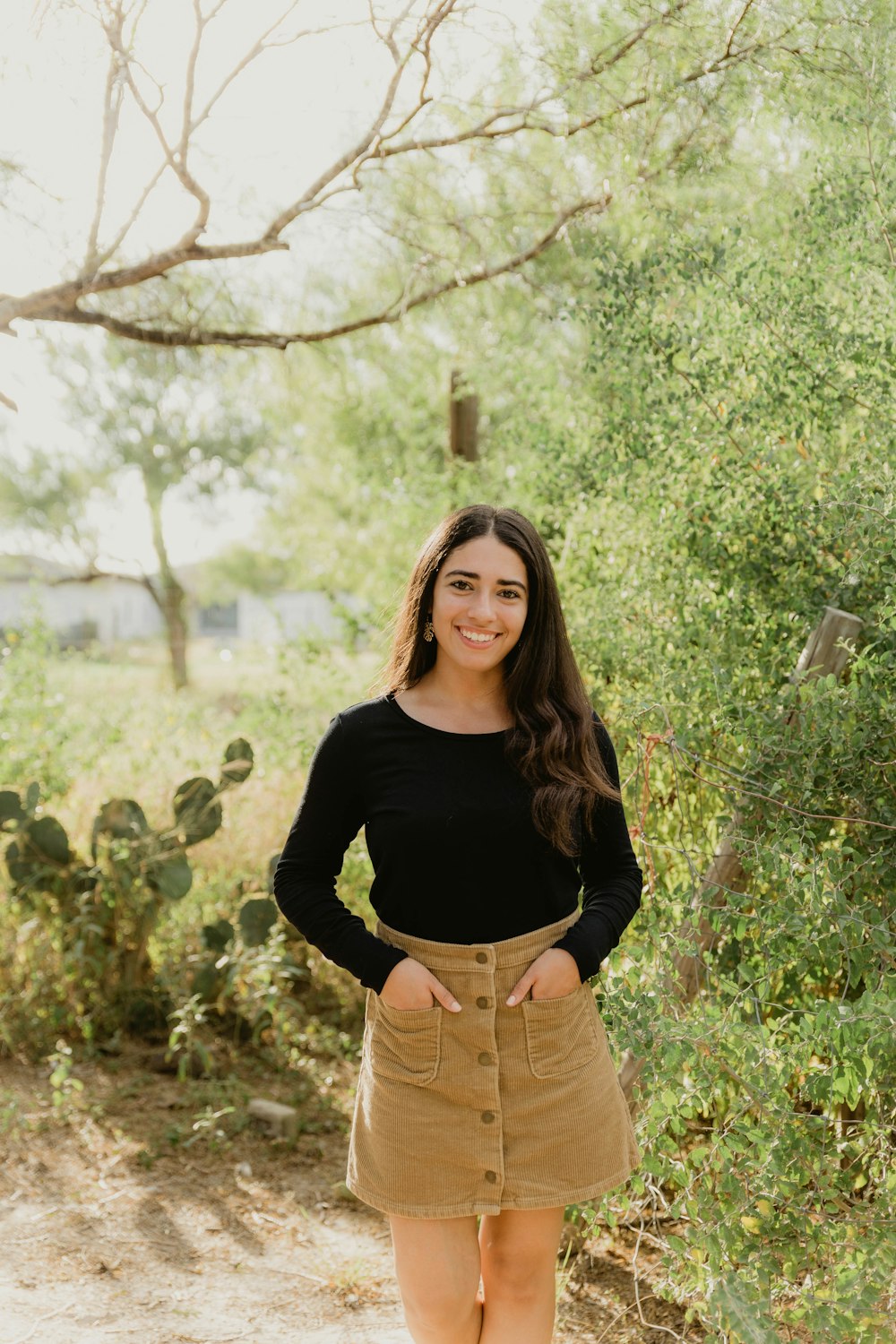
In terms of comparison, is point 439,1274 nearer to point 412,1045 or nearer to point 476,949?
point 412,1045

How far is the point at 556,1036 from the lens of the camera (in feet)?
6.39

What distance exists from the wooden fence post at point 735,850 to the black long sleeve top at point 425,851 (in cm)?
59

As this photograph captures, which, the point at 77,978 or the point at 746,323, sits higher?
the point at 746,323

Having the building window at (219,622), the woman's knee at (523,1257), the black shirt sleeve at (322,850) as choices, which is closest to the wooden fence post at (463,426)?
the black shirt sleeve at (322,850)

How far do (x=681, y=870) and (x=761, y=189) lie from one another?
199 centimetres

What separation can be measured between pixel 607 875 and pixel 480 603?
20.9 inches

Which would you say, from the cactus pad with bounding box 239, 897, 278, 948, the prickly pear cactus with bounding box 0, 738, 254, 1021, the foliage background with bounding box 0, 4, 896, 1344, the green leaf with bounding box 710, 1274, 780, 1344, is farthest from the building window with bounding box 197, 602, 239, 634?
the green leaf with bounding box 710, 1274, 780, 1344

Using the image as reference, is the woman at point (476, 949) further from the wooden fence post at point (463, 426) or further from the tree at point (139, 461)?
the tree at point (139, 461)

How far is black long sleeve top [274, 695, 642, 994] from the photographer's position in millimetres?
1939

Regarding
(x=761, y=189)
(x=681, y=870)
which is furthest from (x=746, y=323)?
(x=681, y=870)

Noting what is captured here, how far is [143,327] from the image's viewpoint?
4246mm

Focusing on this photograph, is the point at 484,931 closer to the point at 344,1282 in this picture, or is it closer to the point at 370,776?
the point at 370,776

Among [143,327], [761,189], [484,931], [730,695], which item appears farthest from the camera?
[143,327]

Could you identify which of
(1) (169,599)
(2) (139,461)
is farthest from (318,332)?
(2) (139,461)
